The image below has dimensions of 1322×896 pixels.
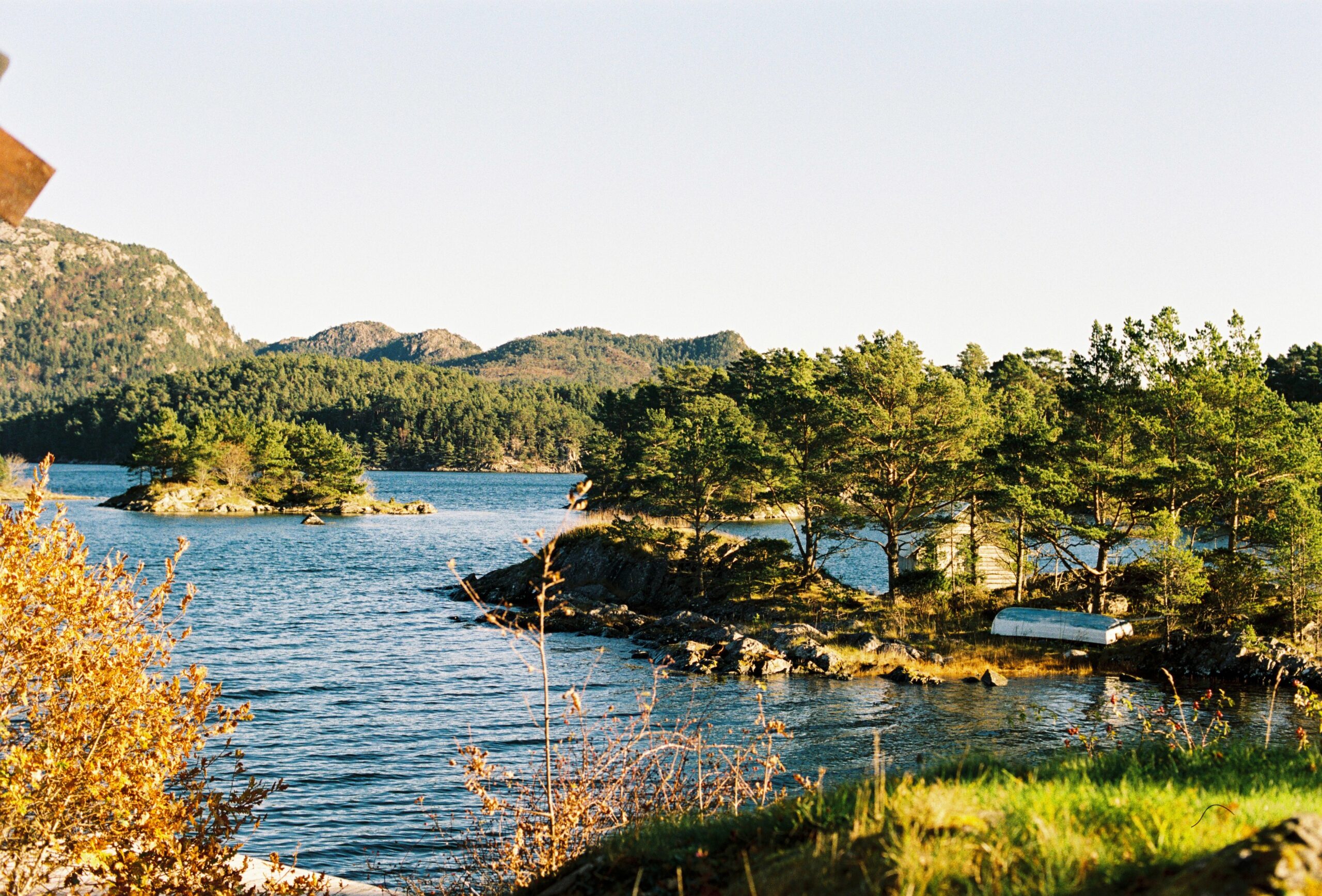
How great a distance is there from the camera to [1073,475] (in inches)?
1334

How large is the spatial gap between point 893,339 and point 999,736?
21.3 metres

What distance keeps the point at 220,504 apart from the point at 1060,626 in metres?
90.3

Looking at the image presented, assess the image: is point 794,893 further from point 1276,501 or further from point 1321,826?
point 1276,501

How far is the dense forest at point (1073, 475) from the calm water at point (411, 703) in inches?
219

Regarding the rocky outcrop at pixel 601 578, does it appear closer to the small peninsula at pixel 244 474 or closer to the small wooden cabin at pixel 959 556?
the small wooden cabin at pixel 959 556

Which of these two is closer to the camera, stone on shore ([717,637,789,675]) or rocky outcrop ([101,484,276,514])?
stone on shore ([717,637,789,675])

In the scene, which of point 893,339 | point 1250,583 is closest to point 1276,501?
point 1250,583

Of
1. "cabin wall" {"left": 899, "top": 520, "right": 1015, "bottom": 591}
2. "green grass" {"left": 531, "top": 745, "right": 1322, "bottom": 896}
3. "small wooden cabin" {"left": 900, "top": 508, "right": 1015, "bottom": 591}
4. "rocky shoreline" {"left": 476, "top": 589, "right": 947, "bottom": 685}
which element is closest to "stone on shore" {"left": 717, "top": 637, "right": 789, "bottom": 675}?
"rocky shoreline" {"left": 476, "top": 589, "right": 947, "bottom": 685}

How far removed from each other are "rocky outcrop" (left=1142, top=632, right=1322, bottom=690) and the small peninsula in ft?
270

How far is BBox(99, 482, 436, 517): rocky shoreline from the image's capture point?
324ft

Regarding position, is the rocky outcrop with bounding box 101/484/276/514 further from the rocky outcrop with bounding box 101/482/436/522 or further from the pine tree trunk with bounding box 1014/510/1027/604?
the pine tree trunk with bounding box 1014/510/1027/604

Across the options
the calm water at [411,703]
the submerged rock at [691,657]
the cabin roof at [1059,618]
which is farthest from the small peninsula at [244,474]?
A: the cabin roof at [1059,618]

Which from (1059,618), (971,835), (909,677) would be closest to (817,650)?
(909,677)

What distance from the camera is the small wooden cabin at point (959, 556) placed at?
1532 inches
